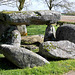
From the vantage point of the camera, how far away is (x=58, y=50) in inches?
275

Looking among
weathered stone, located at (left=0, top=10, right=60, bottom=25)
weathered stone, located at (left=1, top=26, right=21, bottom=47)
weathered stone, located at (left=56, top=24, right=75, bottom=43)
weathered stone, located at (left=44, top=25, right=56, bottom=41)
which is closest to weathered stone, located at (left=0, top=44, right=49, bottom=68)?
weathered stone, located at (left=1, top=26, right=21, bottom=47)

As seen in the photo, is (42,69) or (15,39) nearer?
(42,69)

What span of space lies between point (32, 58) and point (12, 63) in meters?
1.15

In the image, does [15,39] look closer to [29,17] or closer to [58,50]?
[29,17]

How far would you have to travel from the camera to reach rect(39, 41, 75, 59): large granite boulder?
22.3 ft

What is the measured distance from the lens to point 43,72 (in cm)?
514

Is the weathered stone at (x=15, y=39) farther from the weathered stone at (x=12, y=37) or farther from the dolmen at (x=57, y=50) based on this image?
the dolmen at (x=57, y=50)

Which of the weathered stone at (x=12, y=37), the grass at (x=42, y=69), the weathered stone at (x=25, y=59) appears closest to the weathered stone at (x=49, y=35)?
the weathered stone at (x=12, y=37)

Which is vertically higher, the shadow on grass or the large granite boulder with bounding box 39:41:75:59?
the large granite boulder with bounding box 39:41:75:59

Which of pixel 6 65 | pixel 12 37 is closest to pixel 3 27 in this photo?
pixel 12 37

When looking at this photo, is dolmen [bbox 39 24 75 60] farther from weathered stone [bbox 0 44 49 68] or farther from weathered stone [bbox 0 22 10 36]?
weathered stone [bbox 0 22 10 36]

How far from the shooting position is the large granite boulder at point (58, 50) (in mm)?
6793

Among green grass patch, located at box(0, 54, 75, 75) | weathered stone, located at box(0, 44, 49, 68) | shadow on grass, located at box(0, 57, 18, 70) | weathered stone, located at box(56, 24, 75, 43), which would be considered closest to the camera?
green grass patch, located at box(0, 54, 75, 75)

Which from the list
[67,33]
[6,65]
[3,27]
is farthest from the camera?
[3,27]
